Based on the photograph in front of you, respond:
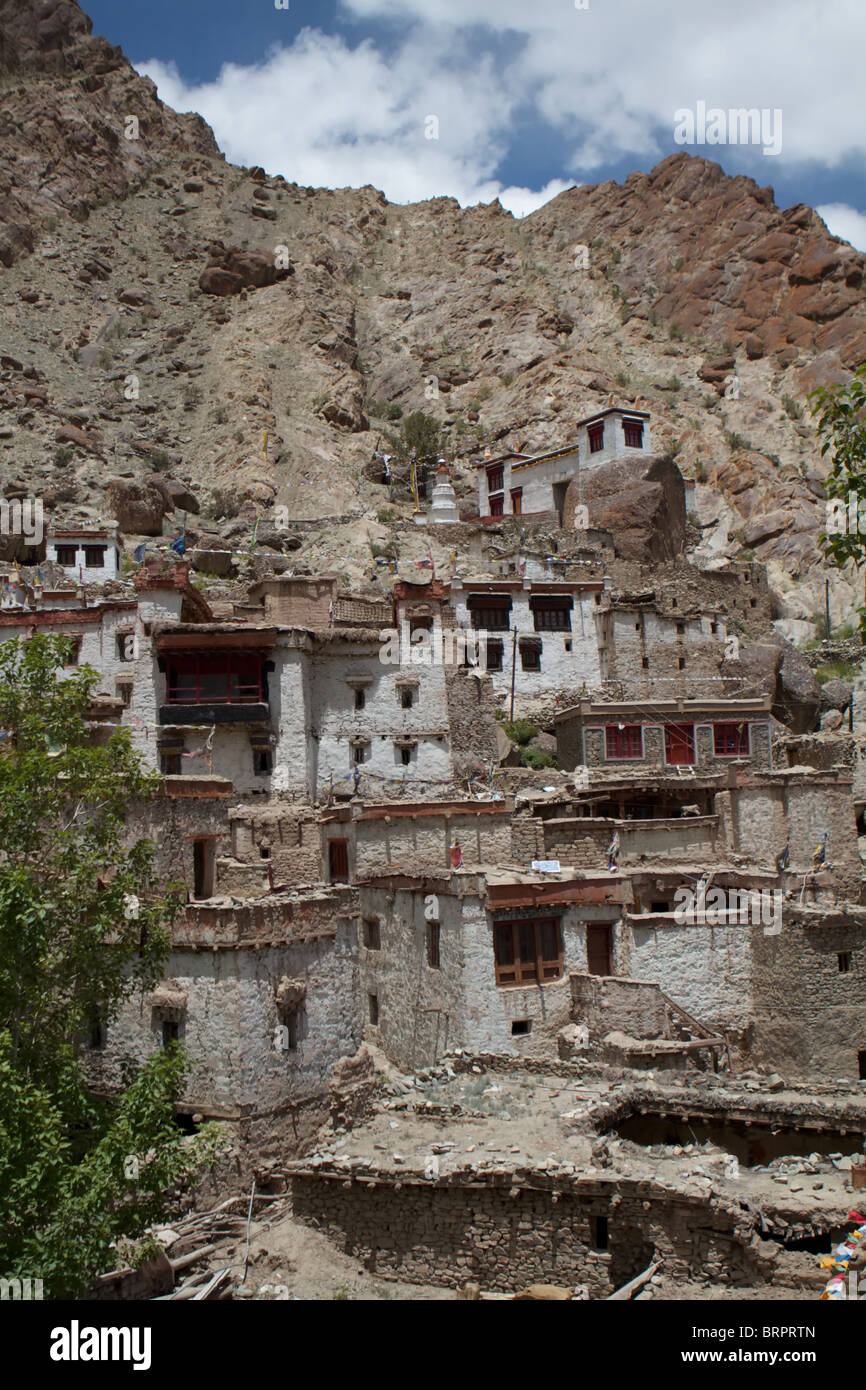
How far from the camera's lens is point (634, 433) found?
61.5 metres

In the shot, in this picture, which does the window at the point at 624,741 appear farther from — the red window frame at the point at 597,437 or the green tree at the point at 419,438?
the green tree at the point at 419,438

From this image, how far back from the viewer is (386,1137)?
2214 cm

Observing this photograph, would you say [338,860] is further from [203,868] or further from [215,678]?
[215,678]

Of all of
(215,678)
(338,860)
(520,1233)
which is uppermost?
(215,678)

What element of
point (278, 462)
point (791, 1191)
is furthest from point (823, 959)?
point (278, 462)

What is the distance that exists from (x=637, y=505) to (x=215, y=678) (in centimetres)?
2751

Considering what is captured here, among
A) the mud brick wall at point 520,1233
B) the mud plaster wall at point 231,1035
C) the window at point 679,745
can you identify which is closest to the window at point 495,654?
the window at point 679,745

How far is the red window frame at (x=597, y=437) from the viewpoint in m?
60.8

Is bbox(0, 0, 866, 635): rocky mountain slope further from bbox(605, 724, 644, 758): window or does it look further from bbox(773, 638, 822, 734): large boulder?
bbox(605, 724, 644, 758): window

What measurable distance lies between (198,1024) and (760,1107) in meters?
11.4

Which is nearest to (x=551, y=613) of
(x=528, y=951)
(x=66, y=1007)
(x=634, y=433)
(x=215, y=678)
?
(x=215, y=678)

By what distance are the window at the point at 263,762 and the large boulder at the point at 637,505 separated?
25.2m

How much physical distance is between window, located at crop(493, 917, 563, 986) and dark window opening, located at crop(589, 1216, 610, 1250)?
7804 mm
